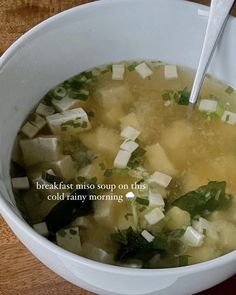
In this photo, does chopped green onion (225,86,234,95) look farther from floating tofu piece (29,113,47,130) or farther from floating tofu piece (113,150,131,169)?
floating tofu piece (29,113,47,130)

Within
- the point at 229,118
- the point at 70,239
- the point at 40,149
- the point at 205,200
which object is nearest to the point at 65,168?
the point at 40,149

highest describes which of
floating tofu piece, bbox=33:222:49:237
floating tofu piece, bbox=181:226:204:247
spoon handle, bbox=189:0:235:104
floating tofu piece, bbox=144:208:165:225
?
spoon handle, bbox=189:0:235:104

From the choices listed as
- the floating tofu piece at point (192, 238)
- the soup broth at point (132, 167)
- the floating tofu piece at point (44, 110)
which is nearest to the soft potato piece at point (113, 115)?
the soup broth at point (132, 167)

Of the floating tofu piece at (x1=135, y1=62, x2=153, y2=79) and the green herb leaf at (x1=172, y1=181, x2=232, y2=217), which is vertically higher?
the floating tofu piece at (x1=135, y1=62, x2=153, y2=79)

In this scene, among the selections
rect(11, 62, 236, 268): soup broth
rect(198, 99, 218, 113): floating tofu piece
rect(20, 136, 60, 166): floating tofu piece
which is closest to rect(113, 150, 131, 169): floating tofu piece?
rect(11, 62, 236, 268): soup broth

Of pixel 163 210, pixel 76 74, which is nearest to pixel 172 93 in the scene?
pixel 76 74

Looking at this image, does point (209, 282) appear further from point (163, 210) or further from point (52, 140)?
point (52, 140)

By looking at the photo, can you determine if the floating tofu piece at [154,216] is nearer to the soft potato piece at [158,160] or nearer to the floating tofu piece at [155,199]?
the floating tofu piece at [155,199]
